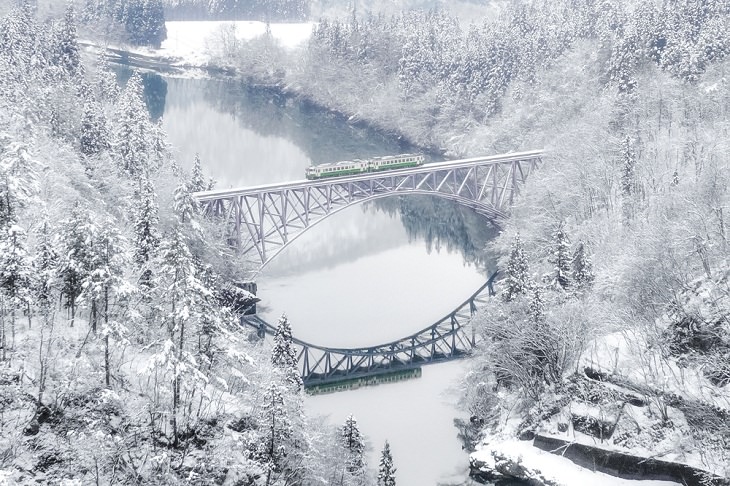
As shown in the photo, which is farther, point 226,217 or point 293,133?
point 293,133

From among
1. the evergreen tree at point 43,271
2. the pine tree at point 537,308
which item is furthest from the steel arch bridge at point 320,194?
the evergreen tree at point 43,271

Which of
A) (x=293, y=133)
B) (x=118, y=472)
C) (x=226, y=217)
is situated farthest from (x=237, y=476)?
(x=293, y=133)

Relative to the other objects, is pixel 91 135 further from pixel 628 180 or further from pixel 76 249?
pixel 628 180

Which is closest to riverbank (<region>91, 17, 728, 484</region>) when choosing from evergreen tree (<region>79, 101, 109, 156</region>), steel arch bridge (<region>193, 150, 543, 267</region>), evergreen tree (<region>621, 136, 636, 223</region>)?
evergreen tree (<region>621, 136, 636, 223</region>)

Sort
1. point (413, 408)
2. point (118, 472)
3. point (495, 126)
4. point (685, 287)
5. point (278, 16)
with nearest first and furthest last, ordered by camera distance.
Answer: point (118, 472) < point (685, 287) < point (413, 408) < point (495, 126) < point (278, 16)

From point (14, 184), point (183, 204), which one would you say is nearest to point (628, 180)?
point (183, 204)

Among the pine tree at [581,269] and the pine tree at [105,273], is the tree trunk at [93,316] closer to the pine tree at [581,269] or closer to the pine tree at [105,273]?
the pine tree at [105,273]

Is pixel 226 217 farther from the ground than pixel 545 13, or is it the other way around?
pixel 545 13

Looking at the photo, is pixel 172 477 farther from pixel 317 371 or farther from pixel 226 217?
pixel 226 217
